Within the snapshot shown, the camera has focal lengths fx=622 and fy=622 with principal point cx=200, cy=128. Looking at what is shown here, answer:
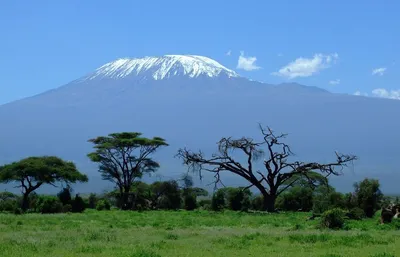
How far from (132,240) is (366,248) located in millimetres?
7587

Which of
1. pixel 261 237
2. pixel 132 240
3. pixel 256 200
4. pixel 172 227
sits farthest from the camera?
pixel 256 200

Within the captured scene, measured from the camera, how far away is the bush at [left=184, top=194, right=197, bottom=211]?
194ft

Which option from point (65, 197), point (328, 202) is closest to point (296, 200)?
point (328, 202)

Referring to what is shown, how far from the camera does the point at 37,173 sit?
51.7 meters

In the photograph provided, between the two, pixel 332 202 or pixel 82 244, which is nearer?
pixel 82 244

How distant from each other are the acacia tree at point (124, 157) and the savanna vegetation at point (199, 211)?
10 centimetres

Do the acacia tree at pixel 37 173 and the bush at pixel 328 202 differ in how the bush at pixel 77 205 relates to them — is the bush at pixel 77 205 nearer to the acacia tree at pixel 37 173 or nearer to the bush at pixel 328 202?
the acacia tree at pixel 37 173

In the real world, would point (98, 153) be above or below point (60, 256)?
above

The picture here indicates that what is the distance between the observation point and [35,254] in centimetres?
1677

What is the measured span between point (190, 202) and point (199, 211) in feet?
33.8

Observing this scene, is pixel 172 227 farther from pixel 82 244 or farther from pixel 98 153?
pixel 98 153

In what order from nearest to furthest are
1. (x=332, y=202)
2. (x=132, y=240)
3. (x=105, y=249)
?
(x=105, y=249), (x=132, y=240), (x=332, y=202)

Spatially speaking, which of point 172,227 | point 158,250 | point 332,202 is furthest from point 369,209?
point 158,250

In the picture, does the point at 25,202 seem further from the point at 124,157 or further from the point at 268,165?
the point at 268,165
